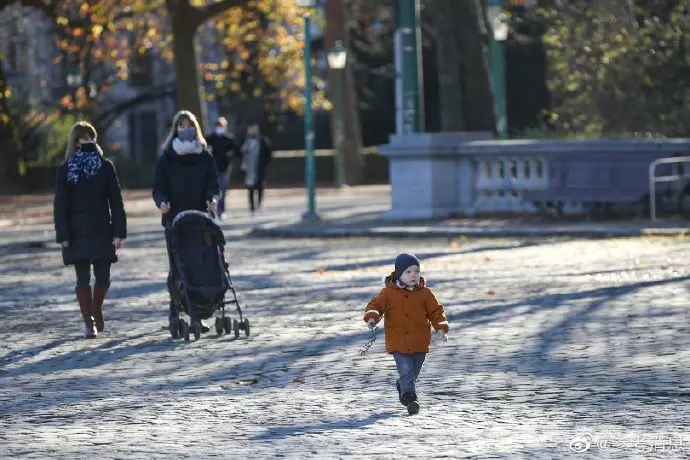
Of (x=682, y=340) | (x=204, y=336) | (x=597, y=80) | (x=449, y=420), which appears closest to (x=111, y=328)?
(x=204, y=336)

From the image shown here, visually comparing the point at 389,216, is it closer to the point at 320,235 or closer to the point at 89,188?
the point at 320,235

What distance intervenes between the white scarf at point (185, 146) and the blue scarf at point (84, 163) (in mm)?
595

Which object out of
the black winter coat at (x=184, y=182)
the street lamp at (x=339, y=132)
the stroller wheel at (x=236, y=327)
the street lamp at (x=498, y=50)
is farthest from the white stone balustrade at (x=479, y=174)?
the street lamp at (x=339, y=132)

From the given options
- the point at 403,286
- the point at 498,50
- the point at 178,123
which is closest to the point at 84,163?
the point at 178,123

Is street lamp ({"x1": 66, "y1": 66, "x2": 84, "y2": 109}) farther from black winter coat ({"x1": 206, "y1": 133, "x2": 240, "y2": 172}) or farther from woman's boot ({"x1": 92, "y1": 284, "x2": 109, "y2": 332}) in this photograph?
woman's boot ({"x1": 92, "y1": 284, "x2": 109, "y2": 332})

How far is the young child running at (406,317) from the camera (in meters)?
9.84

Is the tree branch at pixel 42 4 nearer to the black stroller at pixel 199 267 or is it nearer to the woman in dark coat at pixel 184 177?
the woman in dark coat at pixel 184 177

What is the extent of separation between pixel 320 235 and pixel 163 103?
169 ft

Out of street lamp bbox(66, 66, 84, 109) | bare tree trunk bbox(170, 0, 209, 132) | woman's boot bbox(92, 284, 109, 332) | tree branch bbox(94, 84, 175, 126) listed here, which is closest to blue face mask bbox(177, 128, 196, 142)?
woman's boot bbox(92, 284, 109, 332)

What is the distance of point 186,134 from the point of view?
14664 mm

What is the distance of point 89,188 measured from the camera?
14445mm

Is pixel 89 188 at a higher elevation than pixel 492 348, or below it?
higher

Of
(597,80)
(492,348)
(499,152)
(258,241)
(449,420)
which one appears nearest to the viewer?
(449,420)

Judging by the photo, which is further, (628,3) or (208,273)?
(628,3)
